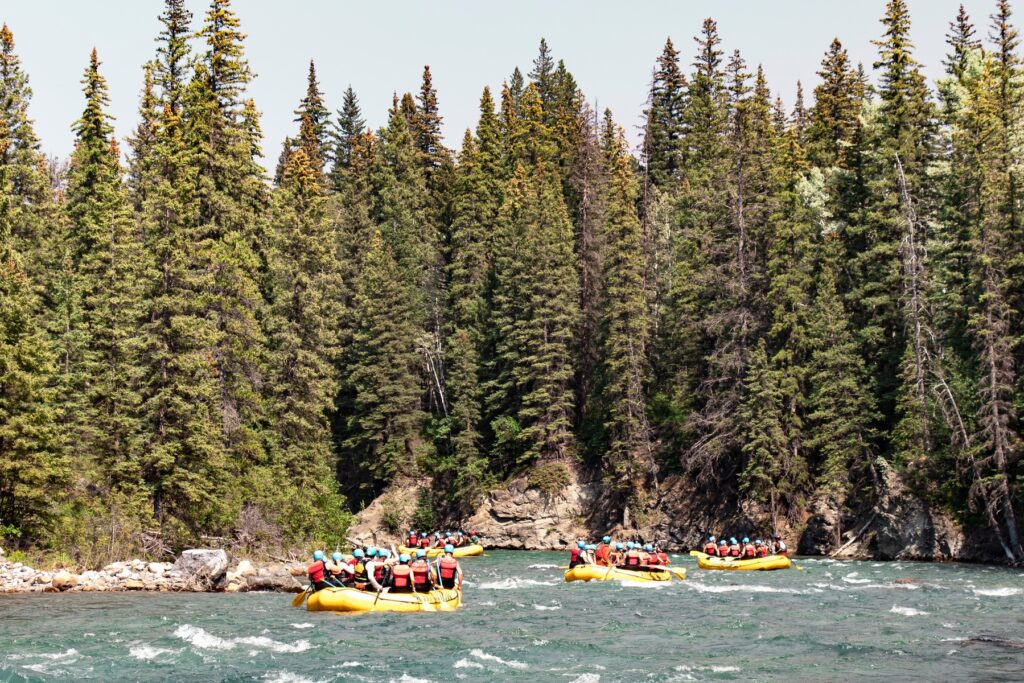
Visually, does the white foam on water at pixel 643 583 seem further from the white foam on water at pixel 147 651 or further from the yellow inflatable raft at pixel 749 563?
the white foam on water at pixel 147 651

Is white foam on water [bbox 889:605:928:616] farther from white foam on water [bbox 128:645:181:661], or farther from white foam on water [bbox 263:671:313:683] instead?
white foam on water [bbox 128:645:181:661]

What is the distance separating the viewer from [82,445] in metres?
38.5

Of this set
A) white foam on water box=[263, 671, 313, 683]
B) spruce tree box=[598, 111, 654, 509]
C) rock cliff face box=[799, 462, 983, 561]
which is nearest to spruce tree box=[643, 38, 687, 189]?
spruce tree box=[598, 111, 654, 509]

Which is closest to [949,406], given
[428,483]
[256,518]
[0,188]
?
[256,518]

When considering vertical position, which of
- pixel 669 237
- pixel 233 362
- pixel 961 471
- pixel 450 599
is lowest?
pixel 450 599

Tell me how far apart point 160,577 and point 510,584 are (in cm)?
1208

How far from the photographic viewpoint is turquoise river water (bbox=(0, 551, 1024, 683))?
2081cm

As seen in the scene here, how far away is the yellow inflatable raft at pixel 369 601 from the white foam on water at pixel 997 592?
1615 cm

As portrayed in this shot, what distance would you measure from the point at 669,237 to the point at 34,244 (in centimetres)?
3804

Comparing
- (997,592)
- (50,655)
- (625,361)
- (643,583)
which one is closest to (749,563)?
(643,583)

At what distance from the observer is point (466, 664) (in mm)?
21750

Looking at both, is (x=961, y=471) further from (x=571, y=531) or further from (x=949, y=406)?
(x=571, y=531)

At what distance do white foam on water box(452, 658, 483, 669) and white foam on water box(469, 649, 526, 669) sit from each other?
42 cm

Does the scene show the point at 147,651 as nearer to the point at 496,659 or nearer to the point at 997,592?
the point at 496,659
